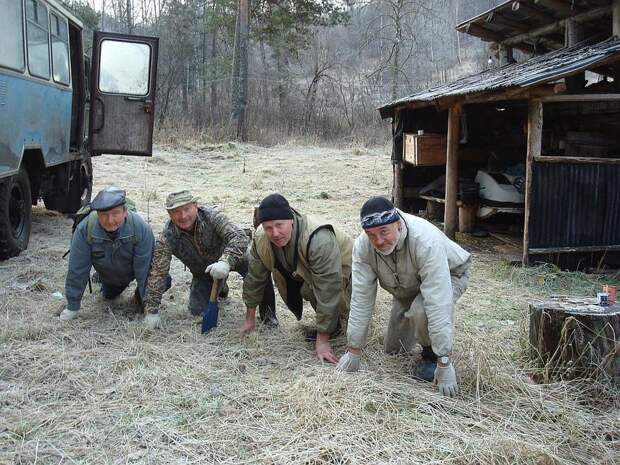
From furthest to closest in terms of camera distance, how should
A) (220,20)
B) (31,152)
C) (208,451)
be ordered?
(220,20)
(31,152)
(208,451)

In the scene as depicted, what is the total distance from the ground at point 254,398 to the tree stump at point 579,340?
10 centimetres

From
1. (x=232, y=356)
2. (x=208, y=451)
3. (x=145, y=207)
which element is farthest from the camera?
(x=145, y=207)

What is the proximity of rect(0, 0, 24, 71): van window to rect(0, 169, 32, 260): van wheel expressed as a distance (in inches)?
44.0

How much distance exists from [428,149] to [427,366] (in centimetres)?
570

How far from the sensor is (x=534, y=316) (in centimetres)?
375

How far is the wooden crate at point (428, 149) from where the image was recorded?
887cm

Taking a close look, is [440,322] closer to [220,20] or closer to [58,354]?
[58,354]

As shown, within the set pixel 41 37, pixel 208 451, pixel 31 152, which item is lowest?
pixel 208 451

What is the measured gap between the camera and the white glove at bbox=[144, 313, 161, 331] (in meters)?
4.42

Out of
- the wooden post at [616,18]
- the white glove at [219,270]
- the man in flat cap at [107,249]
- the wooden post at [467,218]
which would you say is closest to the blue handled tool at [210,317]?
the white glove at [219,270]

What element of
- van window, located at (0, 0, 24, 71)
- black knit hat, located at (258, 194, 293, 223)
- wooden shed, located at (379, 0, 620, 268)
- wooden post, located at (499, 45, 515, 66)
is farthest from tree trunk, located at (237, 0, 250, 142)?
black knit hat, located at (258, 194, 293, 223)

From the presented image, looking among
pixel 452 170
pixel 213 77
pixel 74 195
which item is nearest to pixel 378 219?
pixel 452 170

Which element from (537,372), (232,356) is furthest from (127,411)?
(537,372)

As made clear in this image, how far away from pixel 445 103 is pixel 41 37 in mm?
4857
